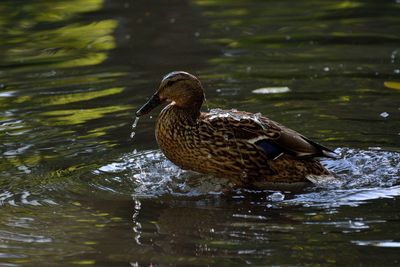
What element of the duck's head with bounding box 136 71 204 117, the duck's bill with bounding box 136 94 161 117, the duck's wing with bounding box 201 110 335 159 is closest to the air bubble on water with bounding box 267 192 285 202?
the duck's wing with bounding box 201 110 335 159

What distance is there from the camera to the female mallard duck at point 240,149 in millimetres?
7914

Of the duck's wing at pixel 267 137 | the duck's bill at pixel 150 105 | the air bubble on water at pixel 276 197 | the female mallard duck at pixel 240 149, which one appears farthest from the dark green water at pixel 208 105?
the duck's bill at pixel 150 105

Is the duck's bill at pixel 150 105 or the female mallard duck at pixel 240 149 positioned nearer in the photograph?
the female mallard duck at pixel 240 149

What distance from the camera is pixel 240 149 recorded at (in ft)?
25.9

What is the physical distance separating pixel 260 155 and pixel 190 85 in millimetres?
925

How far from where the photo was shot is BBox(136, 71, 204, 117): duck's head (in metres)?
8.27

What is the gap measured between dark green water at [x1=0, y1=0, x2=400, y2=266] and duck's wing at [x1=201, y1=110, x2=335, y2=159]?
32cm

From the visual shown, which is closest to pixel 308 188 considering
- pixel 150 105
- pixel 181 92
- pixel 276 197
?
pixel 276 197

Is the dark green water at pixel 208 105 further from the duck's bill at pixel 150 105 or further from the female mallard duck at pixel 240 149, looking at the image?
the duck's bill at pixel 150 105

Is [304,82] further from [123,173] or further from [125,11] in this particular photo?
[125,11]

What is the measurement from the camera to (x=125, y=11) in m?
16.1

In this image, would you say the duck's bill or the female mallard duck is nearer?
the female mallard duck

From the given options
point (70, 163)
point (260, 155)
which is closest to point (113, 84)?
point (70, 163)

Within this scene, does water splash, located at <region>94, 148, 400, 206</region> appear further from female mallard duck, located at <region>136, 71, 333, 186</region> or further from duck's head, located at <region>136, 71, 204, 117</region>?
duck's head, located at <region>136, 71, 204, 117</region>
